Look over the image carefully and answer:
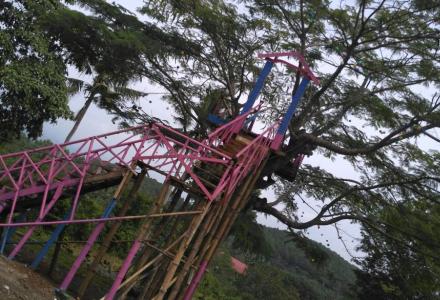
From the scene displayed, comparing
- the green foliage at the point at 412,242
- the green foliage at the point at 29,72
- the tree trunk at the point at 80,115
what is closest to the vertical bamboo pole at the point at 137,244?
the green foliage at the point at 412,242

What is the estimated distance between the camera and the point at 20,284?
7699 millimetres

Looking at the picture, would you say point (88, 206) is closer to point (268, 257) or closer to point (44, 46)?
point (44, 46)

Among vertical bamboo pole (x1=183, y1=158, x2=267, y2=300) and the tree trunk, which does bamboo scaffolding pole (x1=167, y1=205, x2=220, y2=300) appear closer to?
vertical bamboo pole (x1=183, y1=158, x2=267, y2=300)

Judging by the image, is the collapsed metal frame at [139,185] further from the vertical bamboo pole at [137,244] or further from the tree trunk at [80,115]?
the tree trunk at [80,115]

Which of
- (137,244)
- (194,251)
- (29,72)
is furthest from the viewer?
(29,72)

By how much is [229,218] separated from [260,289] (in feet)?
62.3

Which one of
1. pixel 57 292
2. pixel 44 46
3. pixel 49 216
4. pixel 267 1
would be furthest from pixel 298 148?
pixel 44 46

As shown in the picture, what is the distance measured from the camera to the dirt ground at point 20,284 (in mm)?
7023

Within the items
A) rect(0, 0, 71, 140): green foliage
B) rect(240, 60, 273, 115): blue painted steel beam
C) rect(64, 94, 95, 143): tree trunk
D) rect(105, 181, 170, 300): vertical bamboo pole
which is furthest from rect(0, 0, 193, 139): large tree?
rect(64, 94, 95, 143): tree trunk

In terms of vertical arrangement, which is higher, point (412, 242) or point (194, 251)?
point (412, 242)

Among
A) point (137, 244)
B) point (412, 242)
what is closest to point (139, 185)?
point (137, 244)

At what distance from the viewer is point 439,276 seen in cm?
1174

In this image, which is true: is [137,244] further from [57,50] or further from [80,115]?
[80,115]

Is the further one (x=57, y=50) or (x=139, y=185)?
(x=57, y=50)
